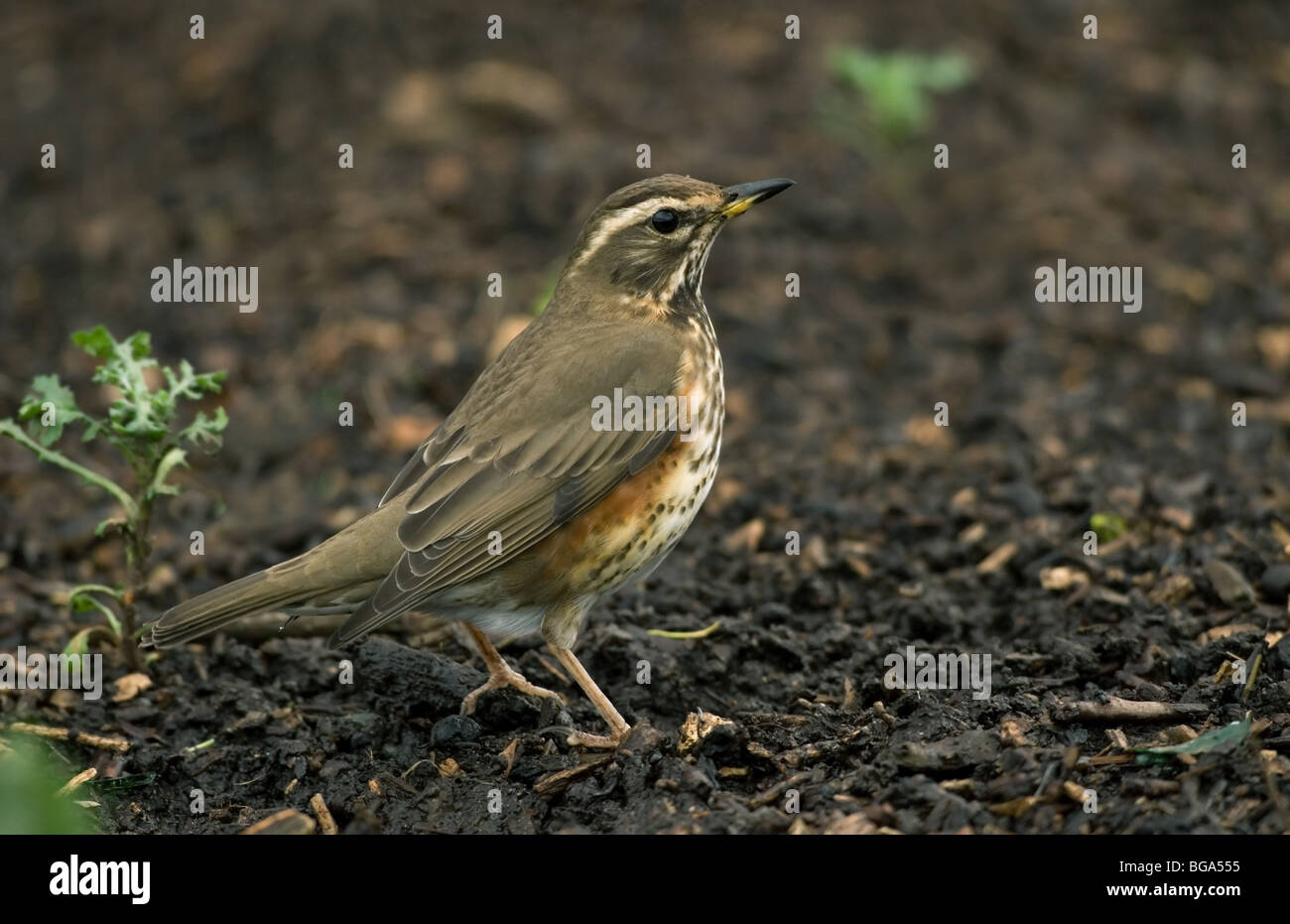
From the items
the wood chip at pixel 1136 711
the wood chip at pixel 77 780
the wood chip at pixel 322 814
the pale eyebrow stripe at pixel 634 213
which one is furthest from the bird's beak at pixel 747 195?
the wood chip at pixel 77 780

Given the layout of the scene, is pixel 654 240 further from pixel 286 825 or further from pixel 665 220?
pixel 286 825

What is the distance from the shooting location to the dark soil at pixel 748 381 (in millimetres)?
6488

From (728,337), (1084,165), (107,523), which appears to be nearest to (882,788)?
(107,523)

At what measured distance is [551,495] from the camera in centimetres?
720

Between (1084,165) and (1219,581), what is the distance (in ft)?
23.1

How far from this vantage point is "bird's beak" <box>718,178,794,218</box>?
305 inches

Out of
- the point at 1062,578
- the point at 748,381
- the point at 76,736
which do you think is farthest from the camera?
the point at 748,381

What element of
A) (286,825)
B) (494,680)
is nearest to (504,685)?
(494,680)

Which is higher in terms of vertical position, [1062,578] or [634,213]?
[634,213]

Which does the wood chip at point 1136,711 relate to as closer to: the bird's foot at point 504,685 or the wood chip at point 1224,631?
the wood chip at point 1224,631

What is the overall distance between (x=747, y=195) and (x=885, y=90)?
5137 mm

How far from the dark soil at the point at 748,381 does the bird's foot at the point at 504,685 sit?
3.4 inches

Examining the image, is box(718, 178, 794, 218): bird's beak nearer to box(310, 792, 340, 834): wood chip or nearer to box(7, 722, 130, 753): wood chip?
box(310, 792, 340, 834): wood chip

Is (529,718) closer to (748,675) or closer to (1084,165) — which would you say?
(748,675)
